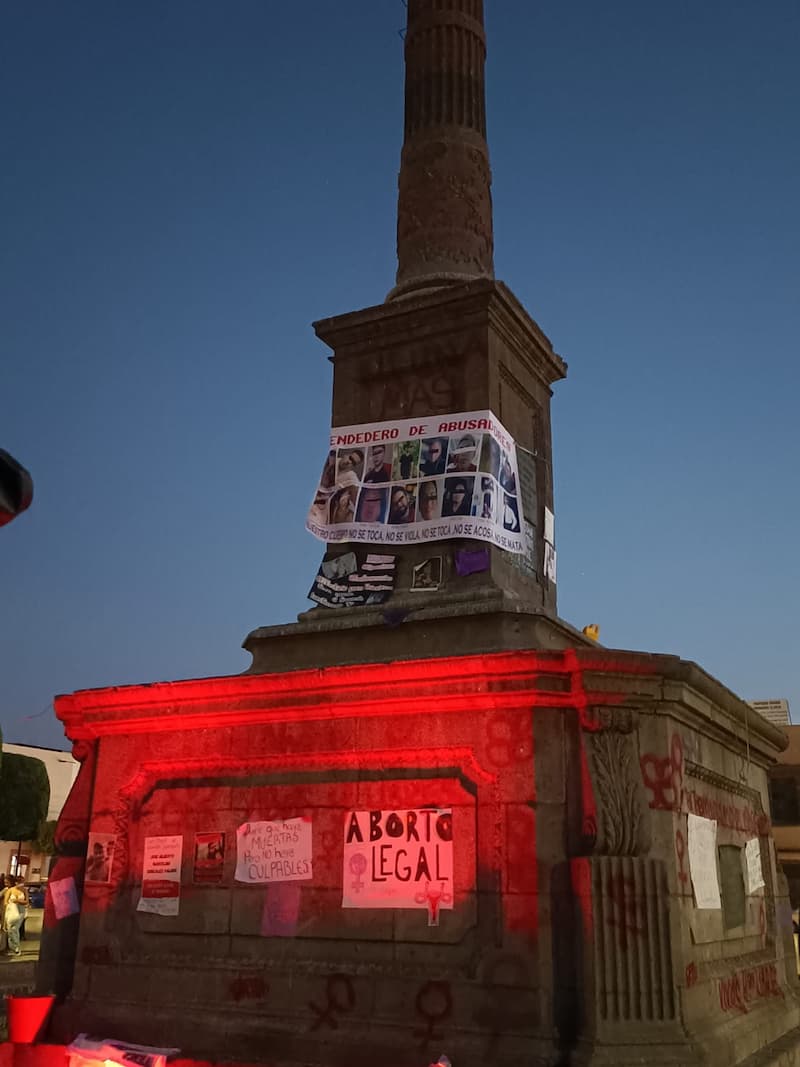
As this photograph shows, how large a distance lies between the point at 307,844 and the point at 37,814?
34611mm

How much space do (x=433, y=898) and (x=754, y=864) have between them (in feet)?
14.2

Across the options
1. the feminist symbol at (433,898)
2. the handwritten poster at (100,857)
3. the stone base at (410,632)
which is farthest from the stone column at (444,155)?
the feminist symbol at (433,898)

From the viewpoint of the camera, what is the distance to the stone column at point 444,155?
12.4m

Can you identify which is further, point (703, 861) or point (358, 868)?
point (703, 861)

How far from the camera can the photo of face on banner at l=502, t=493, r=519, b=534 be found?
419 inches

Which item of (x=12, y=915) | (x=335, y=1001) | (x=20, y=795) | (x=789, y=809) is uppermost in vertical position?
(x=20, y=795)

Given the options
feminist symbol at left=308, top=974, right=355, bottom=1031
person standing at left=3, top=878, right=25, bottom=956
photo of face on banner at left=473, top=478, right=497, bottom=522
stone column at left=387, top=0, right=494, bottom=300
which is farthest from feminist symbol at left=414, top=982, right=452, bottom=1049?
person standing at left=3, top=878, right=25, bottom=956

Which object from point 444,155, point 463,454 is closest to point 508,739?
point 463,454

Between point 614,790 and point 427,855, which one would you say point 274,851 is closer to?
point 427,855

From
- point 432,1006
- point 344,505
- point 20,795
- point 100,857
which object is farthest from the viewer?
point 20,795

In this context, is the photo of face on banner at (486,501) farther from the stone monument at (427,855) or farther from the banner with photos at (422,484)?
the stone monument at (427,855)

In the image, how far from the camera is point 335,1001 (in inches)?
297

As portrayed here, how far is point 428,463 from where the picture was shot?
35.4 ft

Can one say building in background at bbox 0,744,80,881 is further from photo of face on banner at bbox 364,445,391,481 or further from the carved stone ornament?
the carved stone ornament
